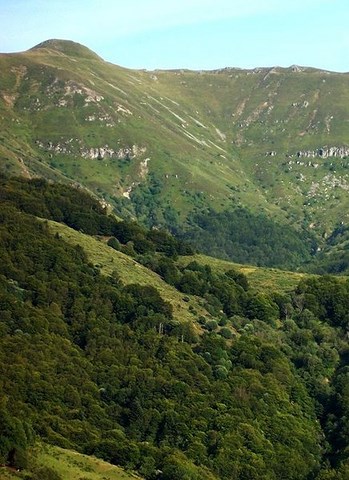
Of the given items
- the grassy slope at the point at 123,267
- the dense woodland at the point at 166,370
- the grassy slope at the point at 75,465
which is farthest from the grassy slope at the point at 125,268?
the grassy slope at the point at 75,465

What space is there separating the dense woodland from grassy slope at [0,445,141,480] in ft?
7.33

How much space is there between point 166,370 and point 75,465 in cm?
4502

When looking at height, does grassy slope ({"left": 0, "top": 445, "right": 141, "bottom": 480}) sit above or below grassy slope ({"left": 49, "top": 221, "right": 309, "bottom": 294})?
below

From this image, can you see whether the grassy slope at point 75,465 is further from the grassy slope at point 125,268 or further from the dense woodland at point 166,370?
the grassy slope at point 125,268

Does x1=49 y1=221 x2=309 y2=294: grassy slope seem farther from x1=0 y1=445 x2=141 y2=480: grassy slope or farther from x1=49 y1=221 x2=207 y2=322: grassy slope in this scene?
x1=0 y1=445 x2=141 y2=480: grassy slope

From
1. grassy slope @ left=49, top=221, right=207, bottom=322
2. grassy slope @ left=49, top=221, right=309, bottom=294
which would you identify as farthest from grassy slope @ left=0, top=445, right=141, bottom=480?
grassy slope @ left=49, top=221, right=309, bottom=294

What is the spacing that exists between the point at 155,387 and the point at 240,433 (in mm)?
15221

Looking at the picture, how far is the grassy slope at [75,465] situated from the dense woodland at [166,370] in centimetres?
223

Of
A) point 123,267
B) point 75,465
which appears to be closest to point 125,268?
point 123,267

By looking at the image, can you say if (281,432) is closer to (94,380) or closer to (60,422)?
(94,380)

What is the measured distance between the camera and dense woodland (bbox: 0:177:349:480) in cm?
11469

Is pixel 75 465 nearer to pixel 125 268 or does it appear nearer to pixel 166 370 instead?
pixel 166 370

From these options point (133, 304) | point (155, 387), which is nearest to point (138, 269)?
point (133, 304)

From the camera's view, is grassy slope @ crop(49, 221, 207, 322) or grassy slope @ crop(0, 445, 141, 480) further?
grassy slope @ crop(49, 221, 207, 322)
